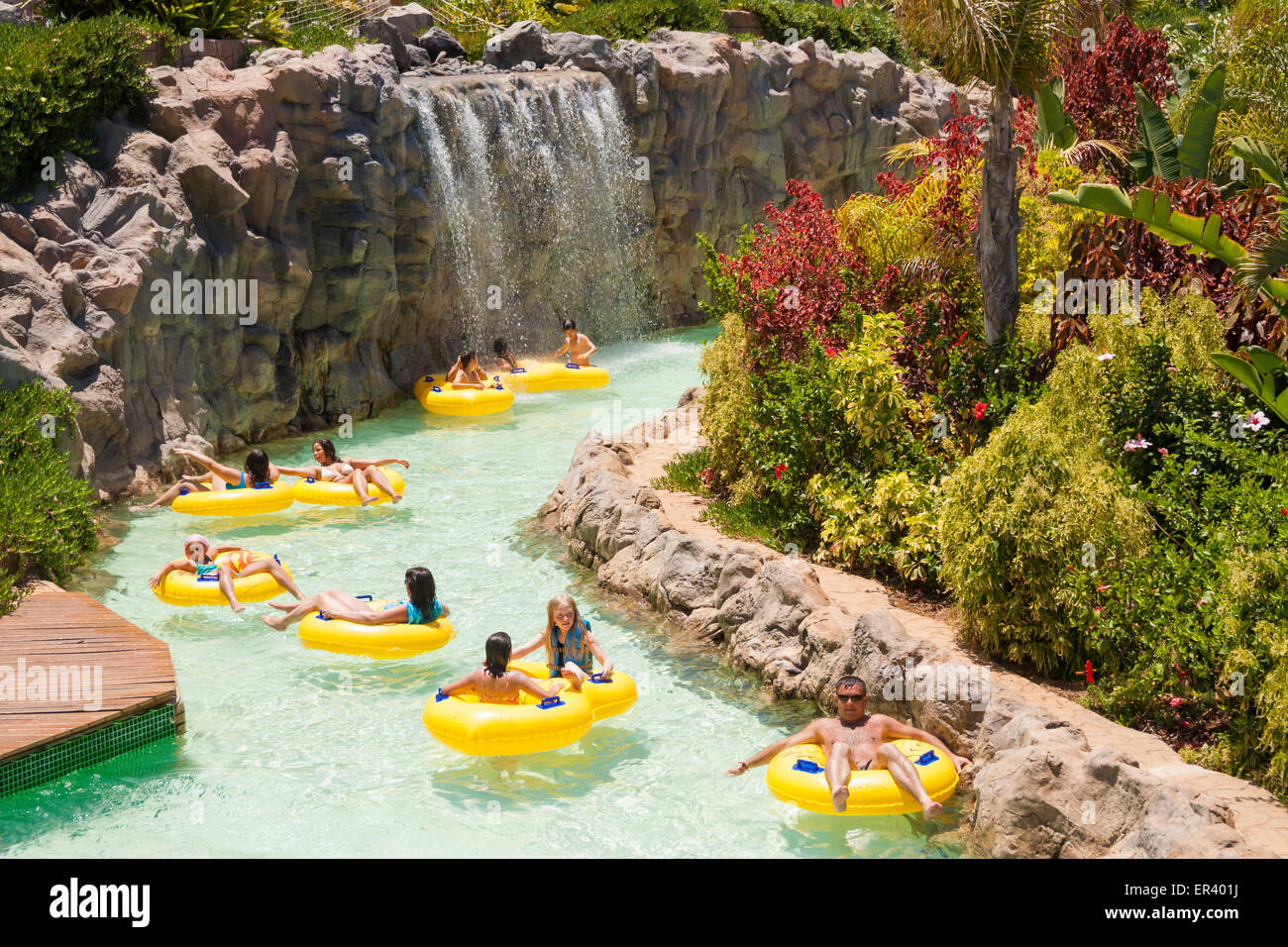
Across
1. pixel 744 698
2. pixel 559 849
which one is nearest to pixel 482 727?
pixel 559 849

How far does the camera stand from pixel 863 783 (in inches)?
318

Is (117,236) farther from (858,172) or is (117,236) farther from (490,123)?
(858,172)

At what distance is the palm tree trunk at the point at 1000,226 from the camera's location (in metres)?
11.7

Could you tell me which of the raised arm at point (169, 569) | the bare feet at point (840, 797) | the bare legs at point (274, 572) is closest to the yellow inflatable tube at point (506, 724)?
the bare feet at point (840, 797)

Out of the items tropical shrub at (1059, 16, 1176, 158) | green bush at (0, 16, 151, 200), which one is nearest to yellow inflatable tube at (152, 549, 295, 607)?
green bush at (0, 16, 151, 200)

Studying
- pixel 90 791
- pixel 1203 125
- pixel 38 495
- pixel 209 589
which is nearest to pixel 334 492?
pixel 209 589

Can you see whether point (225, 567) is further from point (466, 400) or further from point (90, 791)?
point (466, 400)

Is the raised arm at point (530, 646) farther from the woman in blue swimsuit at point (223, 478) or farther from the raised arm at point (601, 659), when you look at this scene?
the woman in blue swimsuit at point (223, 478)

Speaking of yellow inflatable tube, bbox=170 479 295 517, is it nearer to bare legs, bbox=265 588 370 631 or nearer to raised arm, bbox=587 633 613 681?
bare legs, bbox=265 588 370 631

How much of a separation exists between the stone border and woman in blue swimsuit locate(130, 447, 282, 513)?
11.2 feet

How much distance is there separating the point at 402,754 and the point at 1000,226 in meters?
7.17

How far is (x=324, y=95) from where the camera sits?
17734 mm

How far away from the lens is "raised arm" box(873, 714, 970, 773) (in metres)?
8.41

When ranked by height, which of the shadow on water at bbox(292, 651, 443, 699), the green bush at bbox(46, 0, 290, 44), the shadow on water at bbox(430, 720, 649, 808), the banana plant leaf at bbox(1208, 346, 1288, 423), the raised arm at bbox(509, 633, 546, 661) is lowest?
the shadow on water at bbox(430, 720, 649, 808)
